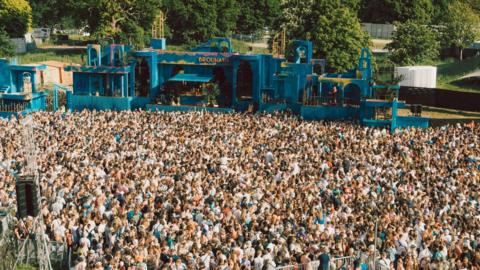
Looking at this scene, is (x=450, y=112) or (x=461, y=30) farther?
(x=461, y=30)

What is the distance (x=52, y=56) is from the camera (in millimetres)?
64938

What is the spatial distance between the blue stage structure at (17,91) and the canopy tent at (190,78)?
7.91 metres

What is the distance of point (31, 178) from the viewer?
14898 mm

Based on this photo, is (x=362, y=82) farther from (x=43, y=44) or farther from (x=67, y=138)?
(x=43, y=44)

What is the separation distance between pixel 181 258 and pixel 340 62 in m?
38.9

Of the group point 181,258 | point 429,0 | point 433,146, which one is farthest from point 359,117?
point 429,0

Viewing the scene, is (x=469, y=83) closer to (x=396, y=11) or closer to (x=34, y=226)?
(x=396, y=11)

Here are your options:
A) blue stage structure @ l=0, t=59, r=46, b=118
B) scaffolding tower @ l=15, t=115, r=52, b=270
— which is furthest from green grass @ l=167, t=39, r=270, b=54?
scaffolding tower @ l=15, t=115, r=52, b=270

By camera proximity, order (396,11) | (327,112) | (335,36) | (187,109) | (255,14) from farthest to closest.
Answer: (255,14)
(396,11)
(335,36)
(187,109)
(327,112)

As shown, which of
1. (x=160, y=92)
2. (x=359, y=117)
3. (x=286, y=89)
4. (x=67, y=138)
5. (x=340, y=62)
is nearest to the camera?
(x=67, y=138)

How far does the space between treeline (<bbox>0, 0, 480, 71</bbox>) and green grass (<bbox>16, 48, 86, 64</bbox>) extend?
3.03 meters

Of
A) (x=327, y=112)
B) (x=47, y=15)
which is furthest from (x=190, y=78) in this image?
(x=47, y=15)

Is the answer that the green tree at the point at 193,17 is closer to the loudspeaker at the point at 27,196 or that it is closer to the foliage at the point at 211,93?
the foliage at the point at 211,93

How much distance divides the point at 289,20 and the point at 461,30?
1956cm
